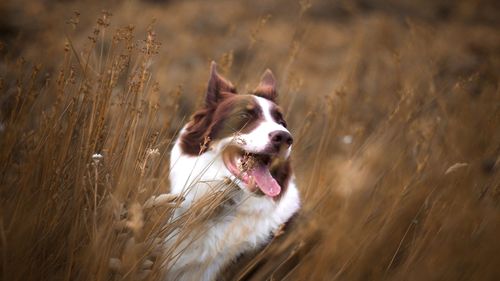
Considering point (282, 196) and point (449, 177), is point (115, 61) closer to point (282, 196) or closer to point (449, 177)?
point (282, 196)

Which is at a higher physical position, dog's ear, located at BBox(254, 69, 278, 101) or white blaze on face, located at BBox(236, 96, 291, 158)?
white blaze on face, located at BBox(236, 96, 291, 158)

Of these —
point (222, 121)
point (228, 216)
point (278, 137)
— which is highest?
point (278, 137)

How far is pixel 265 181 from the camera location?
2256 millimetres

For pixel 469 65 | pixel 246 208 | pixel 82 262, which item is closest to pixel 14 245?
pixel 82 262

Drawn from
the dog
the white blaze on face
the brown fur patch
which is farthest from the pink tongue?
the brown fur patch

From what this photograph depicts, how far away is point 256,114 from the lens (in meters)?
2.49

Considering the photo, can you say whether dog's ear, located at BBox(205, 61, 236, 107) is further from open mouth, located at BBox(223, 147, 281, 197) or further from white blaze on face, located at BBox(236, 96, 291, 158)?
open mouth, located at BBox(223, 147, 281, 197)

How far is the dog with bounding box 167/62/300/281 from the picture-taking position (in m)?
2.24

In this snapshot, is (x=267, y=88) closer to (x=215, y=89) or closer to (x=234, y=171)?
(x=215, y=89)

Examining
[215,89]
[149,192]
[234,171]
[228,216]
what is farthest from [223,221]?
[215,89]

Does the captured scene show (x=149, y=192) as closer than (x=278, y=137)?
Yes

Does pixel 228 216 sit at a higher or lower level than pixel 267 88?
lower

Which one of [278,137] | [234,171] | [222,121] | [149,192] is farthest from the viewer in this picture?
[222,121]

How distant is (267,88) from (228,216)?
849 mm
